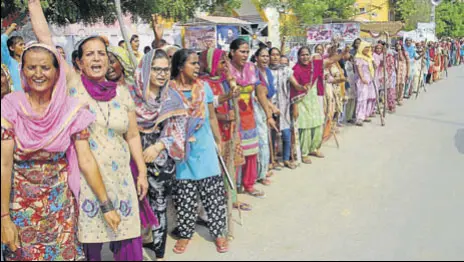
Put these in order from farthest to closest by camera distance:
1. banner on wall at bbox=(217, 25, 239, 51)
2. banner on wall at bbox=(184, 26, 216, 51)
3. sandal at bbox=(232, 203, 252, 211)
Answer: banner on wall at bbox=(217, 25, 239, 51), banner on wall at bbox=(184, 26, 216, 51), sandal at bbox=(232, 203, 252, 211)

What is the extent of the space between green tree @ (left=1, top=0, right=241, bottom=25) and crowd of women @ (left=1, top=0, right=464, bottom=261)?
2.38m

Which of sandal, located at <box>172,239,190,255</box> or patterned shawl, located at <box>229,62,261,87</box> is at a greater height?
patterned shawl, located at <box>229,62,261,87</box>

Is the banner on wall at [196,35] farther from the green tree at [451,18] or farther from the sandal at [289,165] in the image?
the green tree at [451,18]

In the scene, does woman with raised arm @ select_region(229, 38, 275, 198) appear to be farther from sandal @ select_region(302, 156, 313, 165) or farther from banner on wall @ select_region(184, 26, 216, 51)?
banner on wall @ select_region(184, 26, 216, 51)

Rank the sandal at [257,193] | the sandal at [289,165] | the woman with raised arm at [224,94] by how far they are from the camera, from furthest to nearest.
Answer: the sandal at [289,165] → the sandal at [257,193] → the woman with raised arm at [224,94]

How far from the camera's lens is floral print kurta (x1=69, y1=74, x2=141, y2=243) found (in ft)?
8.69

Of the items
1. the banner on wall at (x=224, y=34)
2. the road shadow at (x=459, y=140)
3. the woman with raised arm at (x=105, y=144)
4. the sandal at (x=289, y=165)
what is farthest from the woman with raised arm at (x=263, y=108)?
the banner on wall at (x=224, y=34)

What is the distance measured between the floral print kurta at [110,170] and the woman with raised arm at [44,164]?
6cm

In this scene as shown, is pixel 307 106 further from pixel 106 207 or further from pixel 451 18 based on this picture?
pixel 451 18

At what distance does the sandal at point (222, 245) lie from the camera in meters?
3.63

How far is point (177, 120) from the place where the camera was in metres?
3.32

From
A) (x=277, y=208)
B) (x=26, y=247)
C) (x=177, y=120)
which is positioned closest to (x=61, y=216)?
(x=26, y=247)

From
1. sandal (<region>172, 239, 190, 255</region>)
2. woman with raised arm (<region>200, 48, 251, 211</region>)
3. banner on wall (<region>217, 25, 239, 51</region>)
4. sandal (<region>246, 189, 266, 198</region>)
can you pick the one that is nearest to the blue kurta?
woman with raised arm (<region>200, 48, 251, 211</region>)

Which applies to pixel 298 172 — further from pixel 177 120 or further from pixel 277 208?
pixel 177 120
